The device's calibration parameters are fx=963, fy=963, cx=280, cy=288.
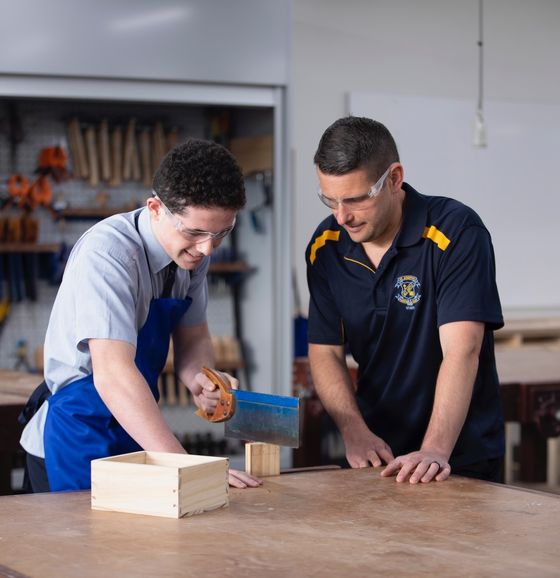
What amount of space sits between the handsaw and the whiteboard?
470cm

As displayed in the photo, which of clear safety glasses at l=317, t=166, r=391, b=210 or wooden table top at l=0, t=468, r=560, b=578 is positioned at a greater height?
clear safety glasses at l=317, t=166, r=391, b=210

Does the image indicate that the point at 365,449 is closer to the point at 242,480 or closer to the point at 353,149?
the point at 242,480

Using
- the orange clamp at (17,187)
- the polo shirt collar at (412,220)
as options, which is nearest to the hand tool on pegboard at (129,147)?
the orange clamp at (17,187)

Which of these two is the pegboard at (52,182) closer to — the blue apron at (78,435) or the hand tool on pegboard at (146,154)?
the hand tool on pegboard at (146,154)

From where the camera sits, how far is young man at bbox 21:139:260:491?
2016 millimetres

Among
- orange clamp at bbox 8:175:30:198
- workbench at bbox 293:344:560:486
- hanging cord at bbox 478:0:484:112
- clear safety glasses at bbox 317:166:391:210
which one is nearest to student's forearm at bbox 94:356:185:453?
clear safety glasses at bbox 317:166:391:210

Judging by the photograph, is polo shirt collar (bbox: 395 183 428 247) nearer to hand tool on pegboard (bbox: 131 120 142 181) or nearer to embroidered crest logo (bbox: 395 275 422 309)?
embroidered crest logo (bbox: 395 275 422 309)

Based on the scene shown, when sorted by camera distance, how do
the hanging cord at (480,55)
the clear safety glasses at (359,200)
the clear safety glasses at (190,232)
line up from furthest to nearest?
the hanging cord at (480,55) → the clear safety glasses at (359,200) → the clear safety glasses at (190,232)

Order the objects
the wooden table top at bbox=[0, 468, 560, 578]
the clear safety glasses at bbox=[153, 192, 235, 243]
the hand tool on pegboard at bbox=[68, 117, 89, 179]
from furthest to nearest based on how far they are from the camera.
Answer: the hand tool on pegboard at bbox=[68, 117, 89, 179]
the clear safety glasses at bbox=[153, 192, 235, 243]
the wooden table top at bbox=[0, 468, 560, 578]

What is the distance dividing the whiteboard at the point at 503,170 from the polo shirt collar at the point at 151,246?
4.70m

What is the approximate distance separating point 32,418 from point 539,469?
10.3ft

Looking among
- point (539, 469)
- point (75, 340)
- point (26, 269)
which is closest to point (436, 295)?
point (75, 340)

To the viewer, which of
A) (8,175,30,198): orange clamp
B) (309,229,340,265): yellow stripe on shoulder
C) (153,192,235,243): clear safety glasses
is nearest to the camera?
(153,192,235,243): clear safety glasses

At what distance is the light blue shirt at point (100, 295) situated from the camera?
2.03 m
